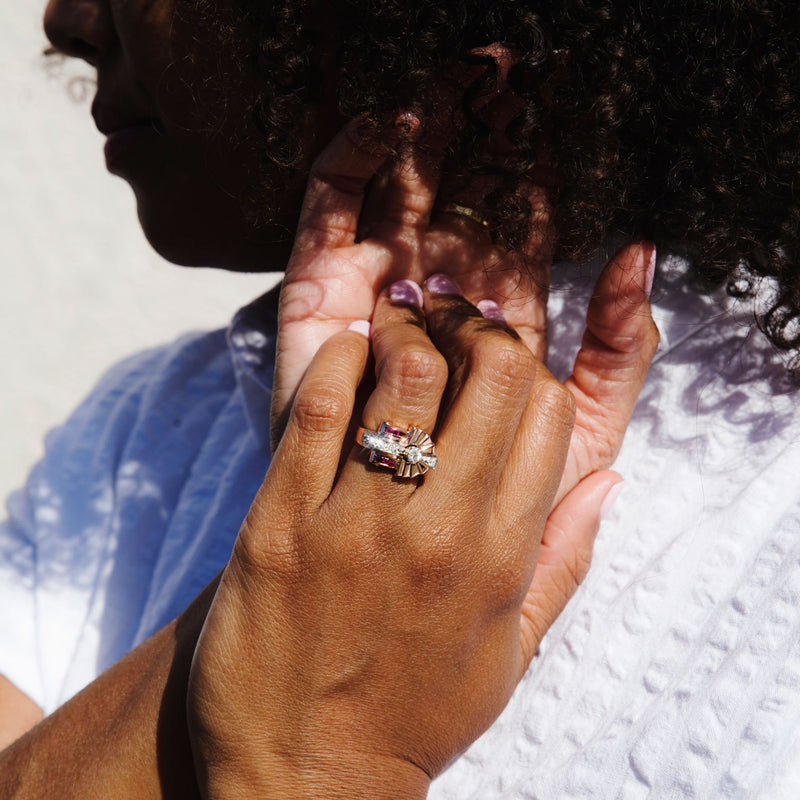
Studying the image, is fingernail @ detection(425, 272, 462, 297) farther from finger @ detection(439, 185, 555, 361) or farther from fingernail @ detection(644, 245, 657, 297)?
fingernail @ detection(644, 245, 657, 297)

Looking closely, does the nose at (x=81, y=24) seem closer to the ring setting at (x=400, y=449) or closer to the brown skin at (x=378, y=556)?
the brown skin at (x=378, y=556)

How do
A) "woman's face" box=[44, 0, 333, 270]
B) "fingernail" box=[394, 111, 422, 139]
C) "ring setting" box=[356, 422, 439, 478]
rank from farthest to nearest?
"woman's face" box=[44, 0, 333, 270]
"fingernail" box=[394, 111, 422, 139]
"ring setting" box=[356, 422, 439, 478]

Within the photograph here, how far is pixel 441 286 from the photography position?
1.03 metres

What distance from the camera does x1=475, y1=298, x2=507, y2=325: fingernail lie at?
1035 mm

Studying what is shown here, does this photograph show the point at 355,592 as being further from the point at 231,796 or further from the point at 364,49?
the point at 364,49

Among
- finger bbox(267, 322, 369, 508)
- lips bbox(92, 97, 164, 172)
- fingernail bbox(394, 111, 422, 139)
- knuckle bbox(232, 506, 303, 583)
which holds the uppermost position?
fingernail bbox(394, 111, 422, 139)

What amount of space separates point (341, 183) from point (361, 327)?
18 centimetres

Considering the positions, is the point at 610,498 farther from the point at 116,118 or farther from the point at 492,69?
the point at 116,118

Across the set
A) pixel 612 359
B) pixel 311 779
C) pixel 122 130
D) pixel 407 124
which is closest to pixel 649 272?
pixel 612 359

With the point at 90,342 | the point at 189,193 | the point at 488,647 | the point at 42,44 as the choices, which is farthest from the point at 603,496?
the point at 42,44

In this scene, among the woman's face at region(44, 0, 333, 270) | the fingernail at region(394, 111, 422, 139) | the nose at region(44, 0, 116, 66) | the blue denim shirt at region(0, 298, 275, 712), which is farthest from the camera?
the blue denim shirt at region(0, 298, 275, 712)

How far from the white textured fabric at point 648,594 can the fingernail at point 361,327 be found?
321 millimetres

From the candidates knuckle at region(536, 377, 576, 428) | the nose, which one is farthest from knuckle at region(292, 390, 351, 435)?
the nose

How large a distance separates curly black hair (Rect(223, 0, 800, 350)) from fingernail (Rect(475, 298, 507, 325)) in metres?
0.08
